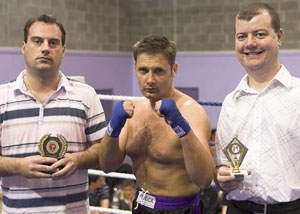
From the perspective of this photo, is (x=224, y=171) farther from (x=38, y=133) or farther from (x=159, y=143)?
(x=38, y=133)

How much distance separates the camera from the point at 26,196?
253cm

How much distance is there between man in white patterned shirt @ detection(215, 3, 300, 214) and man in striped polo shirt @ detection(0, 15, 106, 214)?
0.73m

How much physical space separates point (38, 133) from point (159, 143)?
592 millimetres

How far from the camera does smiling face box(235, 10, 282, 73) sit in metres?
2.23

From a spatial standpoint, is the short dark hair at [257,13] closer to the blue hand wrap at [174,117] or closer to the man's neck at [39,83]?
the blue hand wrap at [174,117]

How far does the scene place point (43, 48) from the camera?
8.24 feet

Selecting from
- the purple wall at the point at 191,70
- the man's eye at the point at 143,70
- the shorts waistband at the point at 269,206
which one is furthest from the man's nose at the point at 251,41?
the purple wall at the point at 191,70

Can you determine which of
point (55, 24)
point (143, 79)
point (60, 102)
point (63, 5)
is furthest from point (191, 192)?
point (63, 5)

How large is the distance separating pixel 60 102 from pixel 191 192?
0.78 meters

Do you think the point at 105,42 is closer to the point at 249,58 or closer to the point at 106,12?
the point at 106,12

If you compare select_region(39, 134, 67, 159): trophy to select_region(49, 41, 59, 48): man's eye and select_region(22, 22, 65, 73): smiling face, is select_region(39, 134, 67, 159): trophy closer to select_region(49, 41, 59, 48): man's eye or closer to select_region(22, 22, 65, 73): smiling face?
select_region(22, 22, 65, 73): smiling face

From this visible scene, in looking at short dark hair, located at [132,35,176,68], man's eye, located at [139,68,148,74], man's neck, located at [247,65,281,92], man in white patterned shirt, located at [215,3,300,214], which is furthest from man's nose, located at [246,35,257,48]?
man's eye, located at [139,68,148,74]

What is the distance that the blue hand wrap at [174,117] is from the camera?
7.09 ft

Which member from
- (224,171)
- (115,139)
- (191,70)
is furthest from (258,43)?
(191,70)
